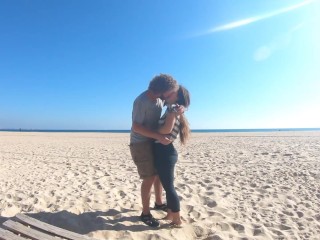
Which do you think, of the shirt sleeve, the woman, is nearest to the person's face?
the woman

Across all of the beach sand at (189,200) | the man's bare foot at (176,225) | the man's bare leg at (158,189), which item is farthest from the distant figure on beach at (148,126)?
the beach sand at (189,200)

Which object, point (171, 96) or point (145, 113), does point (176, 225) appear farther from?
point (171, 96)

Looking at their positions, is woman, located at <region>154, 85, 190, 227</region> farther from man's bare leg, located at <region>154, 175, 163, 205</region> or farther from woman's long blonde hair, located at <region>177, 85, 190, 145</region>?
man's bare leg, located at <region>154, 175, 163, 205</region>

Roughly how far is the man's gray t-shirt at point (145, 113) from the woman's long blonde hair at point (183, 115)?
294mm

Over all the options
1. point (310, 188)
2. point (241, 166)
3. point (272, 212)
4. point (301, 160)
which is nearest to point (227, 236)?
point (272, 212)

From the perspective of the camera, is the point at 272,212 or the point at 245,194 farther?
the point at 245,194

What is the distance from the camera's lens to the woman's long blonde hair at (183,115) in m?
3.52

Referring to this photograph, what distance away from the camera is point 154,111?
11.8 ft

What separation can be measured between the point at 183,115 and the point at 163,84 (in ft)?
1.59

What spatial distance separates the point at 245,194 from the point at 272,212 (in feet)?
3.39

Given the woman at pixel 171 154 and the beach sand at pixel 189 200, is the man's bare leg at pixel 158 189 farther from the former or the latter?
the woman at pixel 171 154

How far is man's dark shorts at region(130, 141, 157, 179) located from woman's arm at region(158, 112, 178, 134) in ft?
1.16

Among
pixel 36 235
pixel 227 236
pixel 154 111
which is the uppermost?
pixel 154 111

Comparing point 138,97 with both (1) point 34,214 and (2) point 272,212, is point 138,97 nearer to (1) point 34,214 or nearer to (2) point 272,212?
(1) point 34,214
